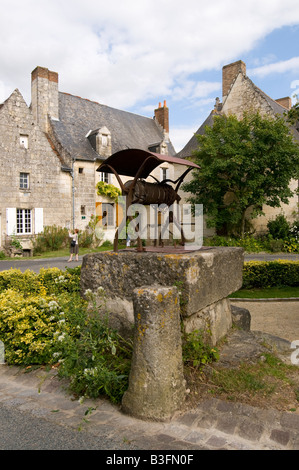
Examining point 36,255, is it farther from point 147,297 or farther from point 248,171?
point 147,297

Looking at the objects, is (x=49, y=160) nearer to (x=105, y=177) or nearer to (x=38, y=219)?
(x=38, y=219)

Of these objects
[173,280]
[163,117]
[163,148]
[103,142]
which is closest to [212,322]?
[173,280]

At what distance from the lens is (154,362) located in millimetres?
2715

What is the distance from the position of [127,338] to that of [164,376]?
1123mm

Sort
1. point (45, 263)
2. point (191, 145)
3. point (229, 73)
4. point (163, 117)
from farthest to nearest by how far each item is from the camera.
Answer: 1. point (163, 117)
2. point (191, 145)
3. point (229, 73)
4. point (45, 263)

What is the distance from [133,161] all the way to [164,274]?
1490 millimetres

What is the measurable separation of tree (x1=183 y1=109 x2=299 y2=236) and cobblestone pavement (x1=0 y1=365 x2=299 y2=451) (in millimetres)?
15374

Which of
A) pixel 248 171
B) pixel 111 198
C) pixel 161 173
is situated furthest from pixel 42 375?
pixel 161 173

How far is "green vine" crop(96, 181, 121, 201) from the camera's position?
22094 mm

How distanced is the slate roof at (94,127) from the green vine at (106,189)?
159 cm

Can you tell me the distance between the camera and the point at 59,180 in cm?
2080

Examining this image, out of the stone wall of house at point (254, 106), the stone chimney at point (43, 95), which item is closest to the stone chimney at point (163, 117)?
the stone wall of house at point (254, 106)

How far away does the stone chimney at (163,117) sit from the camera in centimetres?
2930
